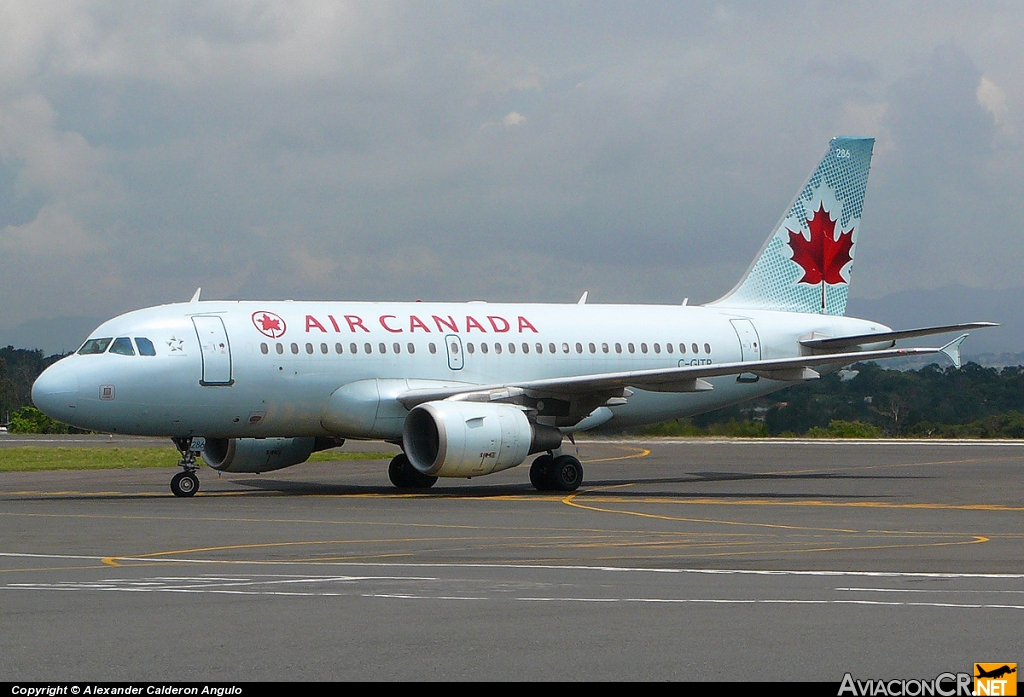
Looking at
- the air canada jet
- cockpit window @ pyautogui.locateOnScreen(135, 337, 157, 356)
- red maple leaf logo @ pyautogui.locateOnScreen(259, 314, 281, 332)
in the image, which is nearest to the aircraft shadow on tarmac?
the air canada jet

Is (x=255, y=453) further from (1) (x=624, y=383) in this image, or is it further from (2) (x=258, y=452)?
(1) (x=624, y=383)

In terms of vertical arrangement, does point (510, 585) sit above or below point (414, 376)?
below

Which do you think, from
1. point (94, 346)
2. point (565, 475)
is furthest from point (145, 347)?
point (565, 475)

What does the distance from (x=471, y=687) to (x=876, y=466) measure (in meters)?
33.5

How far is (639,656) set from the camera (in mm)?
9664

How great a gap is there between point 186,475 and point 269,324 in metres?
3.67

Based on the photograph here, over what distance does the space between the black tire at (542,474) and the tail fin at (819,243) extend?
1067cm

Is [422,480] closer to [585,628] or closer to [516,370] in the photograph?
[516,370]

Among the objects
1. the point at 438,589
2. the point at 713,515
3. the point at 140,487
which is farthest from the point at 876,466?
the point at 438,589

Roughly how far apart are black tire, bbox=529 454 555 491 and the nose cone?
9.81 m

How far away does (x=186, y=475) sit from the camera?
2902 cm

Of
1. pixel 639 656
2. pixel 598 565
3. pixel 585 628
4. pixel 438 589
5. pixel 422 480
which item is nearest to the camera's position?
pixel 639 656

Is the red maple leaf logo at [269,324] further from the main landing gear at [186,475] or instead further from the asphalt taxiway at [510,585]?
the asphalt taxiway at [510,585]

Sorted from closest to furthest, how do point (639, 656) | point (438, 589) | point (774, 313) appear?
point (639, 656), point (438, 589), point (774, 313)
